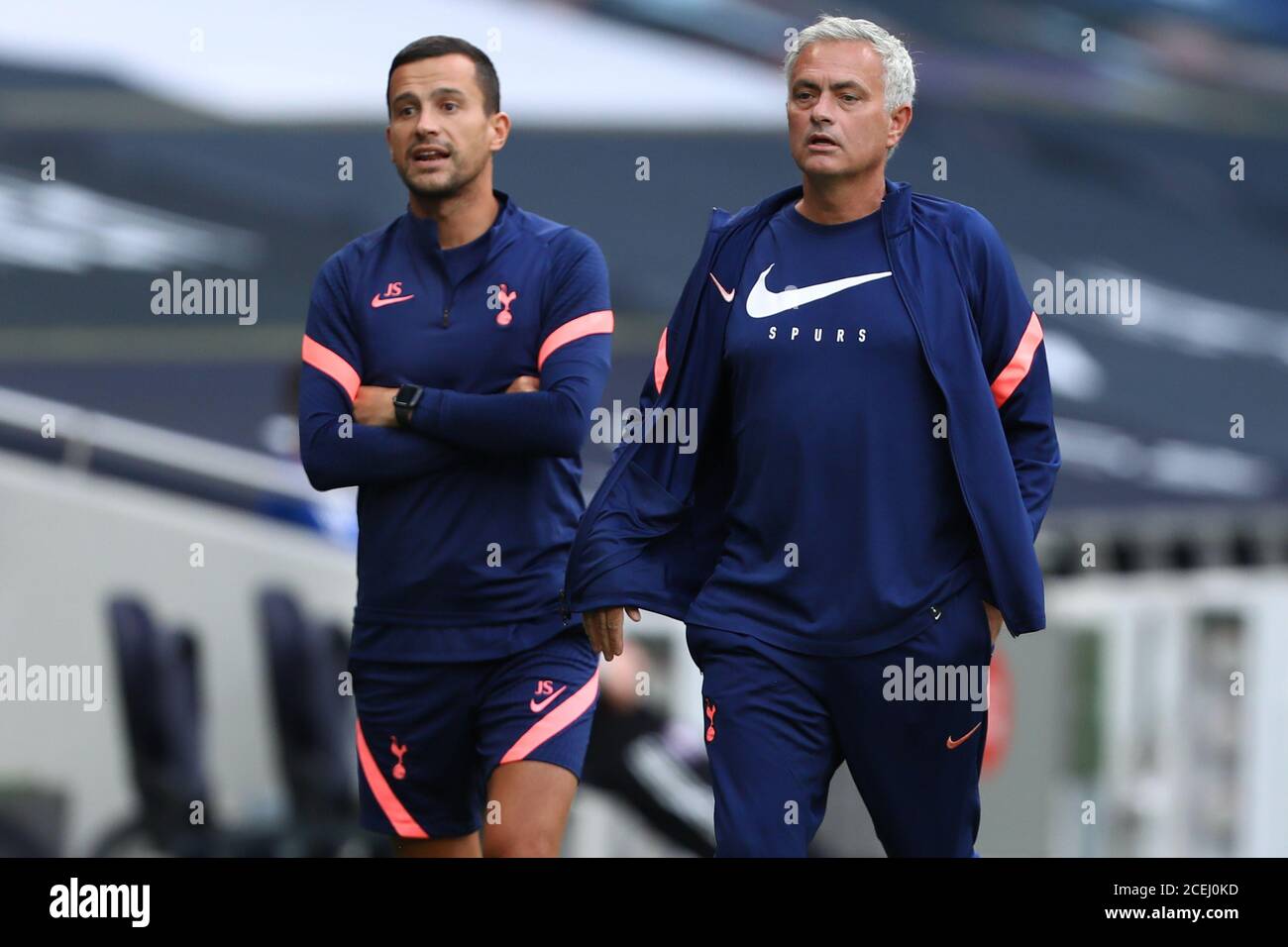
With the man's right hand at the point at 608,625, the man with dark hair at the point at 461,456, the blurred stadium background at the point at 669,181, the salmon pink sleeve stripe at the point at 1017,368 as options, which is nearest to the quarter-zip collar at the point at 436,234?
the man with dark hair at the point at 461,456

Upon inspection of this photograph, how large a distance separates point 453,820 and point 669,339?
1.19 m

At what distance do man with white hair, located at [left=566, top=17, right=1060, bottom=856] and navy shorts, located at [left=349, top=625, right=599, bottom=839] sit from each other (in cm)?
41

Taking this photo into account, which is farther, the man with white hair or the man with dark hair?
the man with dark hair

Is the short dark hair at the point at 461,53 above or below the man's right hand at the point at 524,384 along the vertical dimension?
above

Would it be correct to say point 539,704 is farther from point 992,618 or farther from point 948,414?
point 948,414

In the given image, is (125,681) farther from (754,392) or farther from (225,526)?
(754,392)

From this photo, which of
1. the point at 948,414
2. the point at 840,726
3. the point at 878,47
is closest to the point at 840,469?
the point at 948,414

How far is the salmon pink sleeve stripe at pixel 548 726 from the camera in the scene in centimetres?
397

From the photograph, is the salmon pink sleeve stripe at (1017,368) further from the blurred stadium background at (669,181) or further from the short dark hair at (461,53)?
the blurred stadium background at (669,181)

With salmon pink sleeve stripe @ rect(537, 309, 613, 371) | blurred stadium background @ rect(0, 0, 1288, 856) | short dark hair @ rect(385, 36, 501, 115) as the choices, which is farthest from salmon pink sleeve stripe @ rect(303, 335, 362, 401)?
blurred stadium background @ rect(0, 0, 1288, 856)

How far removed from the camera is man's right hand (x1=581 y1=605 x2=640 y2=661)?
11.8ft

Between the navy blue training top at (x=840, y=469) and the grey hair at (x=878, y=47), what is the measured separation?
28cm

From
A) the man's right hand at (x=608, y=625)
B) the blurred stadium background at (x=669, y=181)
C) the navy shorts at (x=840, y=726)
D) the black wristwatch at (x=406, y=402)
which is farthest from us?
the blurred stadium background at (x=669, y=181)

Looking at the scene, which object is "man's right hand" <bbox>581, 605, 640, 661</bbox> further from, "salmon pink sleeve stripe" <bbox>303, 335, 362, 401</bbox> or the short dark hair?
the short dark hair
